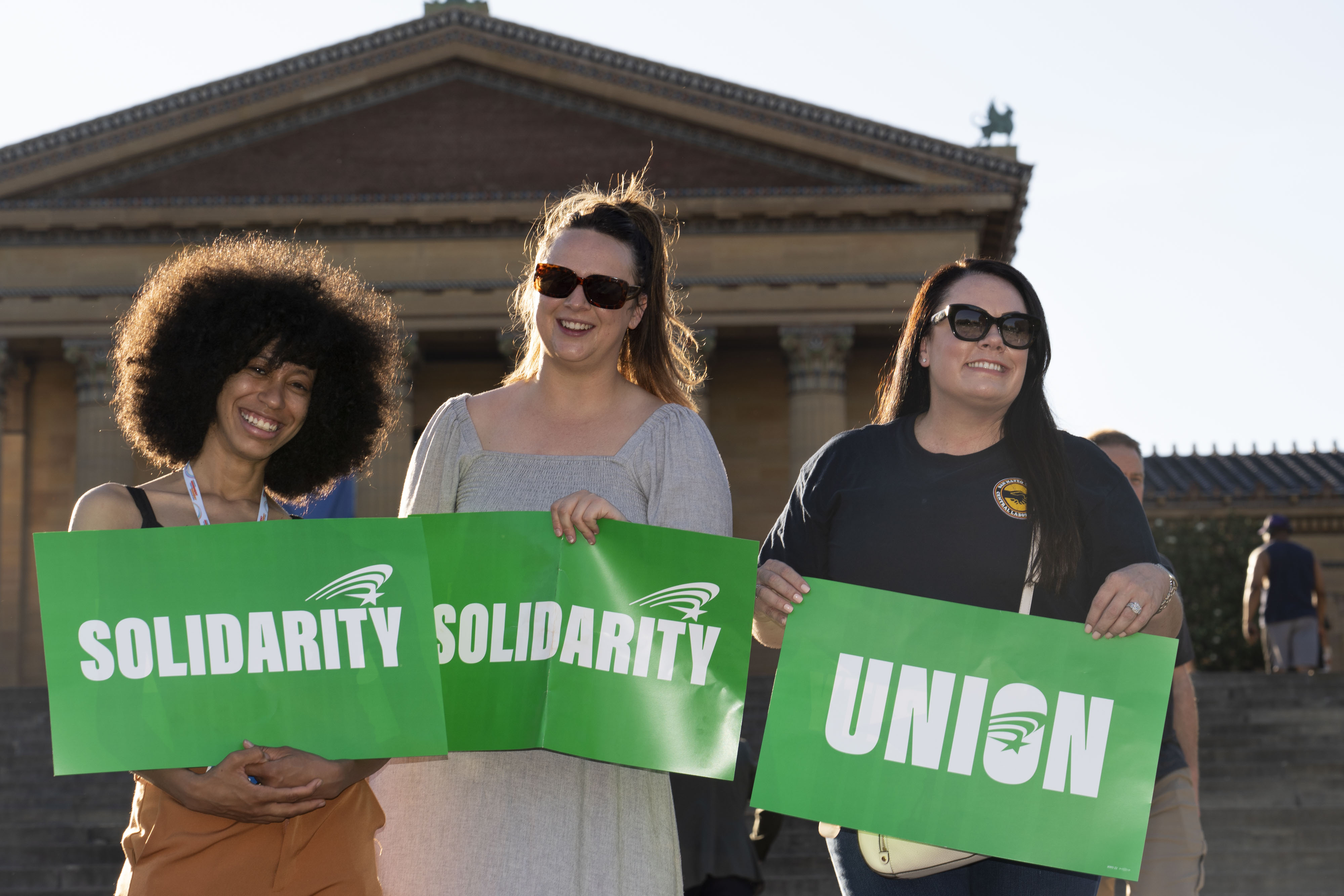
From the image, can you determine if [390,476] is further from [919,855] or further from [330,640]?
[919,855]

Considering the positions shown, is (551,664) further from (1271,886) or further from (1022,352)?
(1271,886)

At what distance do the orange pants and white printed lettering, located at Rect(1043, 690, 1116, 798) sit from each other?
1549 millimetres

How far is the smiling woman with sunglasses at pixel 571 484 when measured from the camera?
3150 mm

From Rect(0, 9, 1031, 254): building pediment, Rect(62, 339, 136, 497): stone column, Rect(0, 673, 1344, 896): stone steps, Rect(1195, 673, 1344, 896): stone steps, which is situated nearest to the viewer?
Rect(0, 673, 1344, 896): stone steps

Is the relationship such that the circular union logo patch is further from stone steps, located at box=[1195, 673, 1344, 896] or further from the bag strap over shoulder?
stone steps, located at box=[1195, 673, 1344, 896]

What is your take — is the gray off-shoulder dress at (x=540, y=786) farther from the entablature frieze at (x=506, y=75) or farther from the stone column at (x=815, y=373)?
the entablature frieze at (x=506, y=75)

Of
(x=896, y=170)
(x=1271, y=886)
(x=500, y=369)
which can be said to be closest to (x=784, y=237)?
(x=896, y=170)

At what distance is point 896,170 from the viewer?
27391 mm

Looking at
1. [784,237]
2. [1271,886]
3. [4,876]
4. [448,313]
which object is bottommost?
[4,876]

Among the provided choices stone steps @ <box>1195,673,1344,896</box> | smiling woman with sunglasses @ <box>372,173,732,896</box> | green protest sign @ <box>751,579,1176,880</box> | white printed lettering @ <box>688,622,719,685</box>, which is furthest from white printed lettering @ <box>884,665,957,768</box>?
stone steps @ <box>1195,673,1344,896</box>

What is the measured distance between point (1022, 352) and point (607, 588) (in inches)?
44.4

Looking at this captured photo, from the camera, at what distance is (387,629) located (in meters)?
3.11

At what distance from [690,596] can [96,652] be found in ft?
4.30

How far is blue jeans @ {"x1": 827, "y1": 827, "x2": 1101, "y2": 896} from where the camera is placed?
10.4ft
